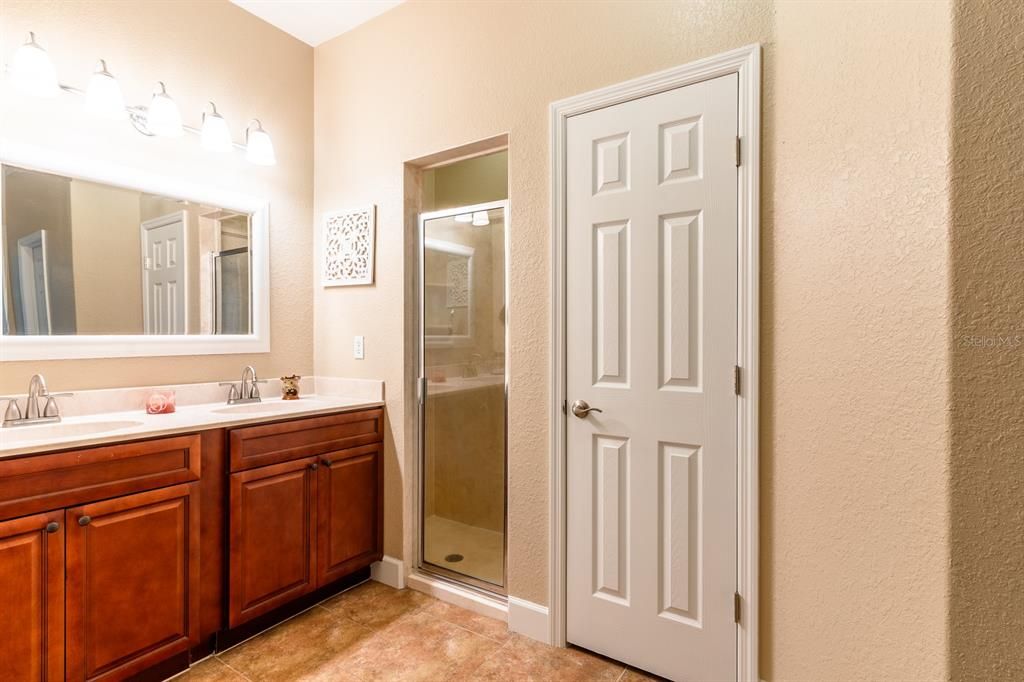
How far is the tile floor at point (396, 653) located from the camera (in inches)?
71.1

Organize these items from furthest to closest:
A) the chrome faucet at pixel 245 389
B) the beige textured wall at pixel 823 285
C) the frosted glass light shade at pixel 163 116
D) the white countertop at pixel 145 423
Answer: the chrome faucet at pixel 245 389, the frosted glass light shade at pixel 163 116, the white countertop at pixel 145 423, the beige textured wall at pixel 823 285

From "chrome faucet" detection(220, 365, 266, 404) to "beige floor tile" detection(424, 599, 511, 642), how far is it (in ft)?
4.43

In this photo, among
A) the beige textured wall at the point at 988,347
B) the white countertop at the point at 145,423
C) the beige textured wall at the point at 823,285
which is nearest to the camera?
the beige textured wall at the point at 988,347

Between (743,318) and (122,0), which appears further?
(122,0)

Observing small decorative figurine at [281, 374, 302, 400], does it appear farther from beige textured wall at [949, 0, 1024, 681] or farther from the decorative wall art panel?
beige textured wall at [949, 0, 1024, 681]

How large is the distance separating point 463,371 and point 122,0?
220cm

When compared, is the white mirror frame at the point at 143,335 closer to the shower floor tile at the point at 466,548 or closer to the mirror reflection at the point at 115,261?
the mirror reflection at the point at 115,261

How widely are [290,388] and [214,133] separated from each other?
4.19 feet

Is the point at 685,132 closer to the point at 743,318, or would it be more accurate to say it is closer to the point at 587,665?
the point at 743,318

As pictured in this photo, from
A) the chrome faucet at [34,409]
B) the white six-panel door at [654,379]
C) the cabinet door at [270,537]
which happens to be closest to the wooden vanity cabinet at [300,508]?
the cabinet door at [270,537]

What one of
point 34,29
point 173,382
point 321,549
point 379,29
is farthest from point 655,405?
point 34,29

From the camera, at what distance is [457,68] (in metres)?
2.28

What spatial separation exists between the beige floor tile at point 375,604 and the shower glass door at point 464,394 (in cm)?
19

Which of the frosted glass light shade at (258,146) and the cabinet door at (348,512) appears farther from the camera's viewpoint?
the frosted glass light shade at (258,146)
